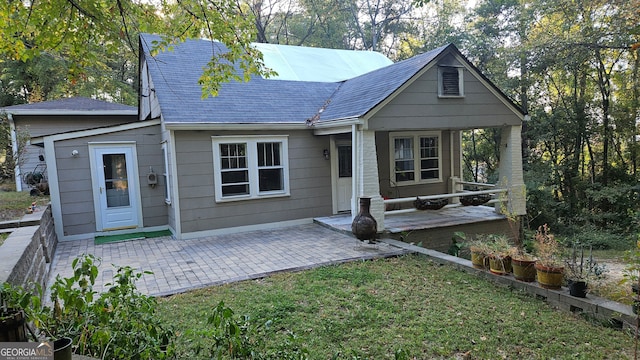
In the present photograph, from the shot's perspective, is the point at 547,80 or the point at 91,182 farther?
the point at 547,80

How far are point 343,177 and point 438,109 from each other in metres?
2.98

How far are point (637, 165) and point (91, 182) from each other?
55.8 feet

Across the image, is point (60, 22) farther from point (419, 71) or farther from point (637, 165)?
point (637, 165)

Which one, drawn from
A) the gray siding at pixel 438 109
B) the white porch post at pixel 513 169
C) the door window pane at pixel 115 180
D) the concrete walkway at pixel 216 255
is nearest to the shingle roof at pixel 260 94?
the gray siding at pixel 438 109

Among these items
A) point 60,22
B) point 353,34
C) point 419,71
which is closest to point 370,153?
point 419,71

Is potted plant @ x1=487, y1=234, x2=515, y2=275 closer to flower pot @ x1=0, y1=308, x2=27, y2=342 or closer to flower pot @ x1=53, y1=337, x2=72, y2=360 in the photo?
flower pot @ x1=53, y1=337, x2=72, y2=360

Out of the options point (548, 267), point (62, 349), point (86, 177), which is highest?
point (86, 177)

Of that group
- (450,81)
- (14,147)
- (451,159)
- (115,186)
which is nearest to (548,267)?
(450,81)

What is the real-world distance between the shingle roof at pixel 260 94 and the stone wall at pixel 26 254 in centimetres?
310

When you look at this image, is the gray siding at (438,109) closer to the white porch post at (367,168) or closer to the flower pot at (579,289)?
the white porch post at (367,168)

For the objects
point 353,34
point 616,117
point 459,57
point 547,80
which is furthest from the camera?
point 353,34

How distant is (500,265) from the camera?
5039mm

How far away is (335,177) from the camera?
958 centimetres

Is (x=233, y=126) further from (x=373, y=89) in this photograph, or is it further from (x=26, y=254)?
(x=26, y=254)
